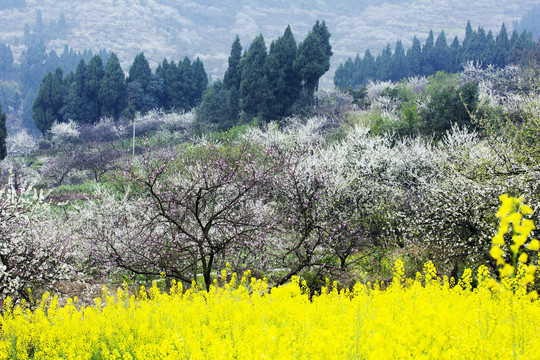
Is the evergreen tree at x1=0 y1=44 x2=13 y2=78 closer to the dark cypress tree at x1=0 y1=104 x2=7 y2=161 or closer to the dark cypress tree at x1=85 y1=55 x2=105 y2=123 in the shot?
the dark cypress tree at x1=85 y1=55 x2=105 y2=123

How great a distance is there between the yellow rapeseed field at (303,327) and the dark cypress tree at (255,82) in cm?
3618

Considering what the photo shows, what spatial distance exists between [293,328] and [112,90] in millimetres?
56501

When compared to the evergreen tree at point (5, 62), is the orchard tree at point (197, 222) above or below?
below

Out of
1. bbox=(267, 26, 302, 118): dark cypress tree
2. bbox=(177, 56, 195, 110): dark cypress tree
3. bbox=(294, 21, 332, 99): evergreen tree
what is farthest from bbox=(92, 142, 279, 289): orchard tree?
bbox=(177, 56, 195, 110): dark cypress tree

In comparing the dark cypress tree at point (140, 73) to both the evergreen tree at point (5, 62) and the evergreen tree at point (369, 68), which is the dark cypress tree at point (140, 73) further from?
the evergreen tree at point (5, 62)

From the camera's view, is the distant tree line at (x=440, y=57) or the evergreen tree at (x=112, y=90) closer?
the evergreen tree at (x=112, y=90)

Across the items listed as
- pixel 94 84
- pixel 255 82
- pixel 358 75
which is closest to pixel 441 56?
pixel 358 75

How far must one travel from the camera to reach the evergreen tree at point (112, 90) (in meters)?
55.7

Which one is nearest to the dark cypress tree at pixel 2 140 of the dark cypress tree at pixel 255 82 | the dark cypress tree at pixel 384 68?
the dark cypress tree at pixel 255 82

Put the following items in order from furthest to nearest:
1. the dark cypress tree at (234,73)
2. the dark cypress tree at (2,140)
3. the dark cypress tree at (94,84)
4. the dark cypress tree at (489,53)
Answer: the dark cypress tree at (489,53)
the dark cypress tree at (94,84)
the dark cypress tree at (234,73)
the dark cypress tree at (2,140)

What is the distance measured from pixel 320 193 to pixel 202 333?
9298 millimetres

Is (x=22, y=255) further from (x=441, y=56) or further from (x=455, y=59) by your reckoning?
(x=455, y=59)

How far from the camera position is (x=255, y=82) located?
4281cm

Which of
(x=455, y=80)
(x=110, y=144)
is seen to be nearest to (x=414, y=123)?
(x=455, y=80)
